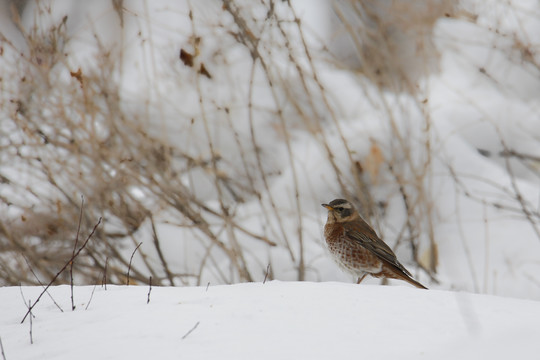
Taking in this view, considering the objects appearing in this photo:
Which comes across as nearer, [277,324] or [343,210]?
[277,324]

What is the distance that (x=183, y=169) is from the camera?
530cm

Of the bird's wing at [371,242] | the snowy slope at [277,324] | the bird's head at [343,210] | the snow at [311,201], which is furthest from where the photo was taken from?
the bird's head at [343,210]

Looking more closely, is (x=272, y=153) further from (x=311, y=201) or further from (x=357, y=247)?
(x=357, y=247)

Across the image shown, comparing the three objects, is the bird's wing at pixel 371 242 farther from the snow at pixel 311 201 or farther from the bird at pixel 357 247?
the snow at pixel 311 201

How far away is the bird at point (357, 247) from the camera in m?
4.03

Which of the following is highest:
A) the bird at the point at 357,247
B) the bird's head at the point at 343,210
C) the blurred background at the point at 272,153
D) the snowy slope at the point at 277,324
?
the blurred background at the point at 272,153

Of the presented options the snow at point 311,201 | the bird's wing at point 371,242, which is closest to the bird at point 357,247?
the bird's wing at point 371,242

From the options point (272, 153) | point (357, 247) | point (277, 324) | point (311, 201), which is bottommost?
point (277, 324)

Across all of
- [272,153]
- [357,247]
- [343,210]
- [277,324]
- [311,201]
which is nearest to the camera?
[277,324]

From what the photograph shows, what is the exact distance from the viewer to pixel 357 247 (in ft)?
13.4

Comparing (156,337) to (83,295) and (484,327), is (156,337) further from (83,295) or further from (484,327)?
(484,327)

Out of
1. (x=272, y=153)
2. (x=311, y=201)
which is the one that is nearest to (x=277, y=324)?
(x=311, y=201)

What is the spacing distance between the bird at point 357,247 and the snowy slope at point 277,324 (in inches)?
51.3

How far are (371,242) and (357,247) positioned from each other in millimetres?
87
